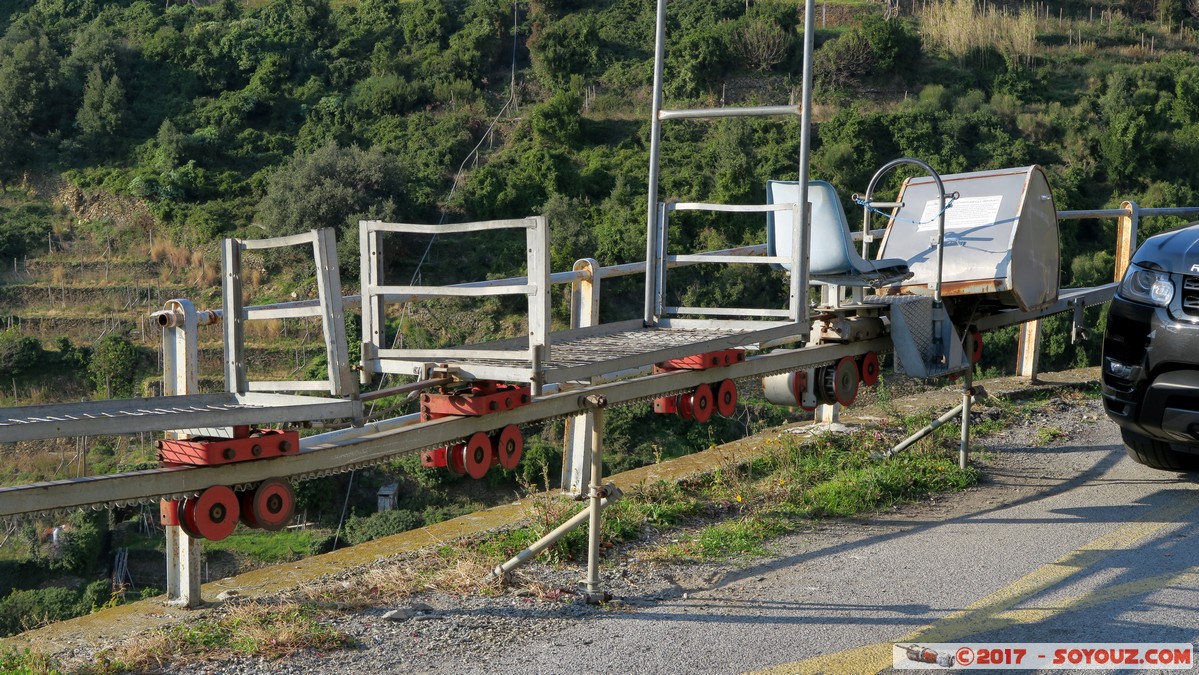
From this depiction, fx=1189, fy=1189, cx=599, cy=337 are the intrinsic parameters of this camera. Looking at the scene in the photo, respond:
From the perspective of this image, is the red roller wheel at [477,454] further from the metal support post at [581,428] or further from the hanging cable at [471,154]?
the hanging cable at [471,154]

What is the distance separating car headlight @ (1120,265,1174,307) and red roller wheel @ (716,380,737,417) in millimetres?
2227

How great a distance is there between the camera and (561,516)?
6.07 meters

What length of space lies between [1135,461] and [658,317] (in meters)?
3.14

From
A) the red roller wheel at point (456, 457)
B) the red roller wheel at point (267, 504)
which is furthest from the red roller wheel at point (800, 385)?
the red roller wheel at point (267, 504)

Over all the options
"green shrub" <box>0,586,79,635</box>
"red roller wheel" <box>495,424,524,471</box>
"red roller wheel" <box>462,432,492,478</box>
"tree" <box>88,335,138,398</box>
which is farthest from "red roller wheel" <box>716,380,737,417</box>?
"tree" <box>88,335,138,398</box>

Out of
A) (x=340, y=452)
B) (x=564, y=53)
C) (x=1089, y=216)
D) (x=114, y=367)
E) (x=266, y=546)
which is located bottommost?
(x=266, y=546)

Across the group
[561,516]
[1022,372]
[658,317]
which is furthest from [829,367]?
[1022,372]

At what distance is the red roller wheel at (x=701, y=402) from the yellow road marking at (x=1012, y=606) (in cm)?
165

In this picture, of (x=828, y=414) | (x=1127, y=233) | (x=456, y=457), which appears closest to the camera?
(x=456, y=457)

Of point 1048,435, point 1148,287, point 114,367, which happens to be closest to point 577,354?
point 1148,287

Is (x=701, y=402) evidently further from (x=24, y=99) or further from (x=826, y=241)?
(x=24, y=99)

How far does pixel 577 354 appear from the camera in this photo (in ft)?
18.1

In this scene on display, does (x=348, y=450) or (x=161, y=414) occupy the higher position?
(x=161, y=414)

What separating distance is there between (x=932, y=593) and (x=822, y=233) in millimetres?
2447
